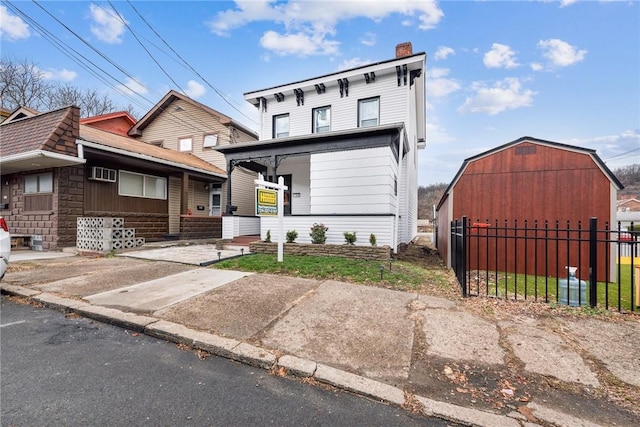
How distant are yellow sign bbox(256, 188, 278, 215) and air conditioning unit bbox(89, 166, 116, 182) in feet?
23.8

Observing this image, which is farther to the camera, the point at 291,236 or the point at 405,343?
the point at 291,236

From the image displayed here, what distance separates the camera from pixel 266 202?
7707 millimetres

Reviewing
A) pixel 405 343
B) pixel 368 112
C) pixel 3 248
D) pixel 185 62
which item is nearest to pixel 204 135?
pixel 185 62

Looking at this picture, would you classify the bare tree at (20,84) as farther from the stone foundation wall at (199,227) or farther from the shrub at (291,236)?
the shrub at (291,236)

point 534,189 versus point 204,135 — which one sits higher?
point 204,135

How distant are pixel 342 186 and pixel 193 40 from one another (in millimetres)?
10467

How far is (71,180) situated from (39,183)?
61.1 inches

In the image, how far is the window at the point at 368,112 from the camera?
37.1ft

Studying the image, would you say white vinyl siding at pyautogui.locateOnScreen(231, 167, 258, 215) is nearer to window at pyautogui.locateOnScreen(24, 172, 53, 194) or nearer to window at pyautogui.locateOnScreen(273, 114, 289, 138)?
window at pyautogui.locateOnScreen(273, 114, 289, 138)

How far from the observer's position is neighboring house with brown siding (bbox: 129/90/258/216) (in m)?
15.5

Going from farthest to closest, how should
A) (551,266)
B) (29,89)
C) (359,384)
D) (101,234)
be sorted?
(29,89)
(101,234)
(551,266)
(359,384)

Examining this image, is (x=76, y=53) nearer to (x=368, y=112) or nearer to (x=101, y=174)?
(x=101, y=174)

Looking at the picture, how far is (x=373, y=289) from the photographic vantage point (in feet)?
16.2

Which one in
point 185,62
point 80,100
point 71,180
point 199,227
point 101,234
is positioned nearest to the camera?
point 101,234
